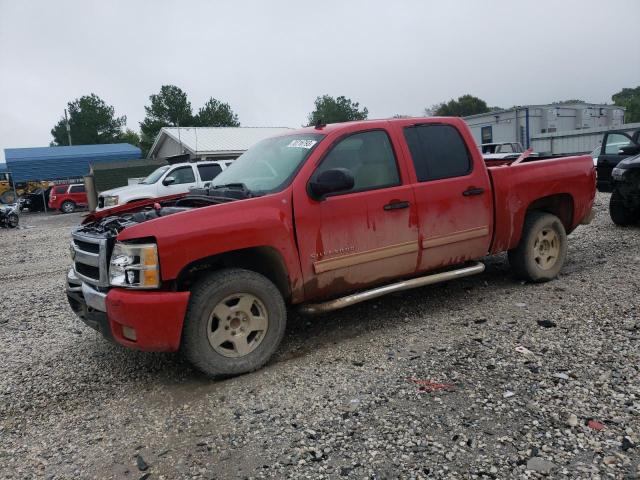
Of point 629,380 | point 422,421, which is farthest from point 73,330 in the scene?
point 629,380

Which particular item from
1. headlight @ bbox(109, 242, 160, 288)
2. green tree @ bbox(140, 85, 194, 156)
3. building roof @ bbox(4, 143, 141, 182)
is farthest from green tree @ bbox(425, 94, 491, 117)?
headlight @ bbox(109, 242, 160, 288)

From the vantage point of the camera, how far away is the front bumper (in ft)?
11.5

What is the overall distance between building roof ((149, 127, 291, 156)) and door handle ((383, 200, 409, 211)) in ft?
92.4

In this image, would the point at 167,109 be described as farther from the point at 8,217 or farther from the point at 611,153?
the point at 611,153

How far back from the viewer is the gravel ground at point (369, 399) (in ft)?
9.15

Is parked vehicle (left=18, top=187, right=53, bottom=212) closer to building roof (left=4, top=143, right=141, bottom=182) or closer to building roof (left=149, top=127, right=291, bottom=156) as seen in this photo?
building roof (left=4, top=143, right=141, bottom=182)

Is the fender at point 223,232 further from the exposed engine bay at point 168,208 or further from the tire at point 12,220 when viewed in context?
the tire at point 12,220

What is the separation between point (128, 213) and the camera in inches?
185

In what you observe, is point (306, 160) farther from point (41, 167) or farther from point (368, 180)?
point (41, 167)

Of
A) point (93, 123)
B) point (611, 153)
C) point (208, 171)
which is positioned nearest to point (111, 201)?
point (208, 171)

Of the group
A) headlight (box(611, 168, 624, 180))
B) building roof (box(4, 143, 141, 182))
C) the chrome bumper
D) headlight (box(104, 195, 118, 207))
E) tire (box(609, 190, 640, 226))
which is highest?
building roof (box(4, 143, 141, 182))

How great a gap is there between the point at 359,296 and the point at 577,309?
2.15m

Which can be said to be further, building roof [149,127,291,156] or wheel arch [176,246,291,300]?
building roof [149,127,291,156]

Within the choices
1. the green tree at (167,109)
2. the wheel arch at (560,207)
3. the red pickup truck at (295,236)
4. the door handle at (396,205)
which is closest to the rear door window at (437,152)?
A: the red pickup truck at (295,236)
